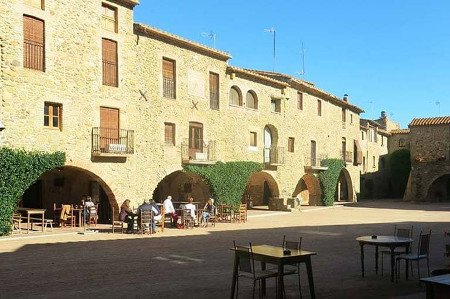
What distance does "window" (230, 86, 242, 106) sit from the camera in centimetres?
2852

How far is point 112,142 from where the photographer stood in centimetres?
2078

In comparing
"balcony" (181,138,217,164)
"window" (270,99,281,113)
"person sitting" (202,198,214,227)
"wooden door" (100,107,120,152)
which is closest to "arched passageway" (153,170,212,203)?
"balcony" (181,138,217,164)

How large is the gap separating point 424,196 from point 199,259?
34.6 meters

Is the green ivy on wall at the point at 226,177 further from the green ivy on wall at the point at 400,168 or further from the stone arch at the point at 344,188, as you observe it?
the green ivy on wall at the point at 400,168

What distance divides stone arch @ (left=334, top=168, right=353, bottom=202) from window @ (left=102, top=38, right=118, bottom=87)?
87.9ft

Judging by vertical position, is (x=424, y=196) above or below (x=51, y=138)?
below

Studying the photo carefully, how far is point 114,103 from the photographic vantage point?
21.1 m

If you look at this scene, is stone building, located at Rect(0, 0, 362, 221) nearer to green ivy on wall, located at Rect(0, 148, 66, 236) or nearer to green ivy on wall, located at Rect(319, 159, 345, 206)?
green ivy on wall, located at Rect(0, 148, 66, 236)

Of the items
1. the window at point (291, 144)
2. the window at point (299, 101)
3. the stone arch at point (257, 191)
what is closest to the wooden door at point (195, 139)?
the stone arch at point (257, 191)

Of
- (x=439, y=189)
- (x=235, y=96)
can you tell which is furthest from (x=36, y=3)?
(x=439, y=189)

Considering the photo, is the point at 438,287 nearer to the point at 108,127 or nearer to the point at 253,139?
the point at 108,127

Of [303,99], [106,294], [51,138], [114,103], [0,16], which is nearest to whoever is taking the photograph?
[106,294]

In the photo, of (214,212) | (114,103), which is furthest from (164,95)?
(214,212)

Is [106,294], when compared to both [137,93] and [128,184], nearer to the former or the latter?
[128,184]
